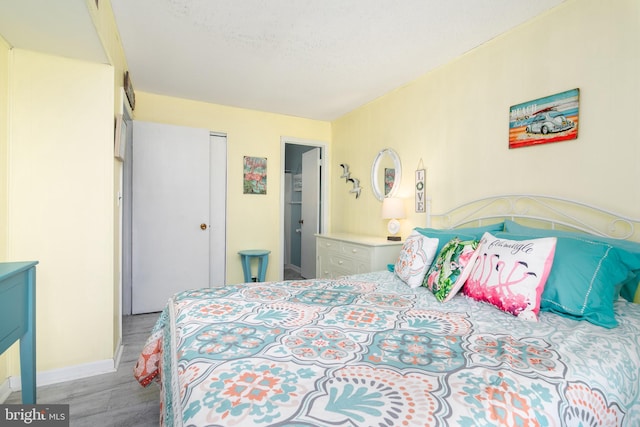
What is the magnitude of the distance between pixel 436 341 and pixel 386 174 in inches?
97.4

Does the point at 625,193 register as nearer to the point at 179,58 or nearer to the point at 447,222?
the point at 447,222

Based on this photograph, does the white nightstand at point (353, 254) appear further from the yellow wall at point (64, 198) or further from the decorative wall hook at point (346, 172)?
the yellow wall at point (64, 198)

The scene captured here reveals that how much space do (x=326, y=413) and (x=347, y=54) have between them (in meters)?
2.54

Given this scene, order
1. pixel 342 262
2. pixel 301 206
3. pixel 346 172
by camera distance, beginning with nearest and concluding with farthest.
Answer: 1. pixel 342 262
2. pixel 346 172
3. pixel 301 206

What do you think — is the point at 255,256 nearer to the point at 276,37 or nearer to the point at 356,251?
the point at 356,251

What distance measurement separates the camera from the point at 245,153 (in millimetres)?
3953

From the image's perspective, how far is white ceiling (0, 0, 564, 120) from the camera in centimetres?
176

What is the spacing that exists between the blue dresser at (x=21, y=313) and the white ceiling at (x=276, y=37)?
4.06 feet

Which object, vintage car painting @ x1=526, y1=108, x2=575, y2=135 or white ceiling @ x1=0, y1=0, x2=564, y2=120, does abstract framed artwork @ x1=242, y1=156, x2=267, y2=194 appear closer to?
white ceiling @ x1=0, y1=0, x2=564, y2=120

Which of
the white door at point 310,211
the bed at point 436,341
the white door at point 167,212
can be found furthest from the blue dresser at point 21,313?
the white door at point 310,211

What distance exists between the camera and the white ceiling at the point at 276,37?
1.76 m

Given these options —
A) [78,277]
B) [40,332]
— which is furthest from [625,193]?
[40,332]

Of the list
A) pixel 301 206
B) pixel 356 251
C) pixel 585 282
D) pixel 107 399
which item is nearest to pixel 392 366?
pixel 585 282

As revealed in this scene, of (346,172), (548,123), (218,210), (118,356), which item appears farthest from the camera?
(346,172)
